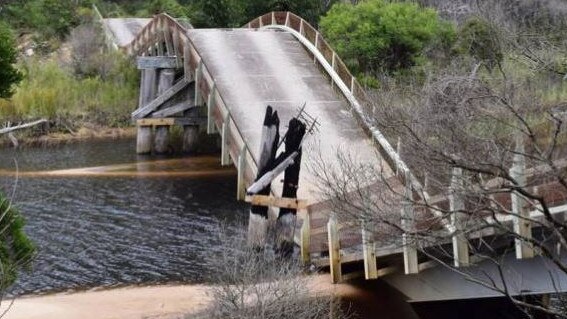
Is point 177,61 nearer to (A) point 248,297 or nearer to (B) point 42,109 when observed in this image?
(B) point 42,109

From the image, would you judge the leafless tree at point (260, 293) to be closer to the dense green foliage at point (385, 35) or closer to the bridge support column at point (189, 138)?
the dense green foliage at point (385, 35)

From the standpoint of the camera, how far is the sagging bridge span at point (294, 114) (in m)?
14.8

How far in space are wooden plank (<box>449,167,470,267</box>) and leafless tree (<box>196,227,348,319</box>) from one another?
218cm

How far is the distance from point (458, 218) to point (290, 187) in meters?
5.73

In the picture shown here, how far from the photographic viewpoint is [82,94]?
131ft

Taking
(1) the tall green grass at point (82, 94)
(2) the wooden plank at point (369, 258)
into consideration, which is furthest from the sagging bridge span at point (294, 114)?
(1) the tall green grass at point (82, 94)

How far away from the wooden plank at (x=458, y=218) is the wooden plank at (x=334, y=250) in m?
2.85

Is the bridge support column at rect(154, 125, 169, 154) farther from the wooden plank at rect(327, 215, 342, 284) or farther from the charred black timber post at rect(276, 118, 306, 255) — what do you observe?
the wooden plank at rect(327, 215, 342, 284)

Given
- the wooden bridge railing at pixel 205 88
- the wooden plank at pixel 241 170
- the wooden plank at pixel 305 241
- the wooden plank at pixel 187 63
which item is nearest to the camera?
the wooden plank at pixel 305 241

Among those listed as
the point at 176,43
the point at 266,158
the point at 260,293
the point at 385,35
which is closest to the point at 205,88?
the point at 176,43

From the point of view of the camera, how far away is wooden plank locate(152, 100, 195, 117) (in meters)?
33.3

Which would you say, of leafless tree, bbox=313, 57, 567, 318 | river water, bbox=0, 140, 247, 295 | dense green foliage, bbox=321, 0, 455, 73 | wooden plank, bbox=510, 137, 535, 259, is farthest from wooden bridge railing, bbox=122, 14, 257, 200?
wooden plank, bbox=510, 137, 535, 259

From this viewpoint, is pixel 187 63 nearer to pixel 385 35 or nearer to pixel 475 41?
pixel 385 35

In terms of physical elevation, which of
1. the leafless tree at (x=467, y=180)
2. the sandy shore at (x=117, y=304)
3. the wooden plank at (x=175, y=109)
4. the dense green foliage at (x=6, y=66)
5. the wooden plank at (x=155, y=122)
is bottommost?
the sandy shore at (x=117, y=304)
